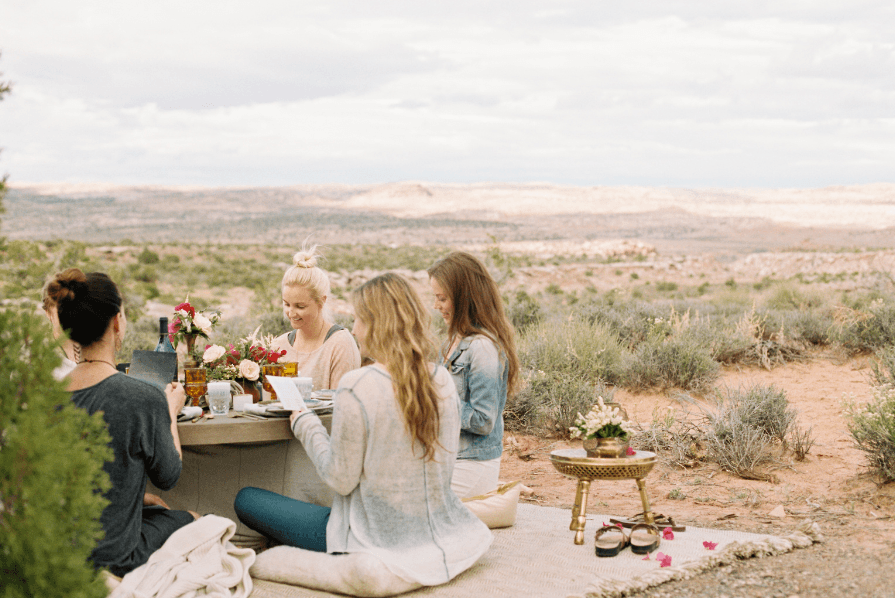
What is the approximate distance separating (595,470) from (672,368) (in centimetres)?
535

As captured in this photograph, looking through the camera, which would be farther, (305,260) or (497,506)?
(305,260)

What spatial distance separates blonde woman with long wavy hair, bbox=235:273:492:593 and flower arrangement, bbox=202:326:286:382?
66 cm

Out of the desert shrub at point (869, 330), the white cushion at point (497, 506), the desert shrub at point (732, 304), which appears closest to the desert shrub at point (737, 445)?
the white cushion at point (497, 506)

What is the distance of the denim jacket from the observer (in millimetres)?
4145

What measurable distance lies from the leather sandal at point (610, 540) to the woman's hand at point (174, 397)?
2.23m

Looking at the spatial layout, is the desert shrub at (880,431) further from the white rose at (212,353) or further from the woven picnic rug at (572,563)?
the white rose at (212,353)

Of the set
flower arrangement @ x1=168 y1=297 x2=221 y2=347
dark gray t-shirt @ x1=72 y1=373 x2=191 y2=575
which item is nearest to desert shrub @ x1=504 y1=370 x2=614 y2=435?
flower arrangement @ x1=168 y1=297 x2=221 y2=347

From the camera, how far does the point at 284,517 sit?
12.1 feet

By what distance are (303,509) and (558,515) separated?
81.9 inches

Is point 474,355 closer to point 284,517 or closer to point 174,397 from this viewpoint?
point 284,517

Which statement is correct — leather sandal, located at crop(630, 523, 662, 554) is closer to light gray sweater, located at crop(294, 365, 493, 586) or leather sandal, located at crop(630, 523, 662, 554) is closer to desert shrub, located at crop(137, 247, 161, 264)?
light gray sweater, located at crop(294, 365, 493, 586)

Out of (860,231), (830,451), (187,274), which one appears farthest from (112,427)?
(860,231)

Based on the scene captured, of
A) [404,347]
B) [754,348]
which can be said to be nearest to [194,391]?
[404,347]

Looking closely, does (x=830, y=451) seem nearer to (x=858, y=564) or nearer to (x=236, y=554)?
(x=858, y=564)
